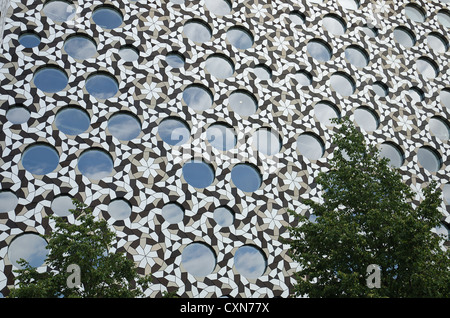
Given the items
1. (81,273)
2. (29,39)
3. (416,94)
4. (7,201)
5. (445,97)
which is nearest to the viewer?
(81,273)

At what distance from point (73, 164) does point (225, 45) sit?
6195 mm

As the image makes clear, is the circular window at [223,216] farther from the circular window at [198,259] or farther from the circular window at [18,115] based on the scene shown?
the circular window at [18,115]

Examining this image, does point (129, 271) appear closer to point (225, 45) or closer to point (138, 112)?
point (138, 112)

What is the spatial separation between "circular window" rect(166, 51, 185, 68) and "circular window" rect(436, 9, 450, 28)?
10.7 metres

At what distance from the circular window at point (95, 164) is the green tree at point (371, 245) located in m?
5.77

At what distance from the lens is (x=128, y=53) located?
1641 cm

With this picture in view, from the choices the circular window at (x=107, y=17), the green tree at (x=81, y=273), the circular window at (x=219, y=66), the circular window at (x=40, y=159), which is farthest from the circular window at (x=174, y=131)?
the green tree at (x=81, y=273)

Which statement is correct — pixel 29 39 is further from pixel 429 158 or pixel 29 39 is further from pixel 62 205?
pixel 429 158

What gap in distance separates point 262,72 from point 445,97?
263 inches

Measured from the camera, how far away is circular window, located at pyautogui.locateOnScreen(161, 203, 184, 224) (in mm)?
14055

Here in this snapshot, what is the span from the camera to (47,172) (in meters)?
13.9

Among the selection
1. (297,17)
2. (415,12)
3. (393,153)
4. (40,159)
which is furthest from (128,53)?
(415,12)
